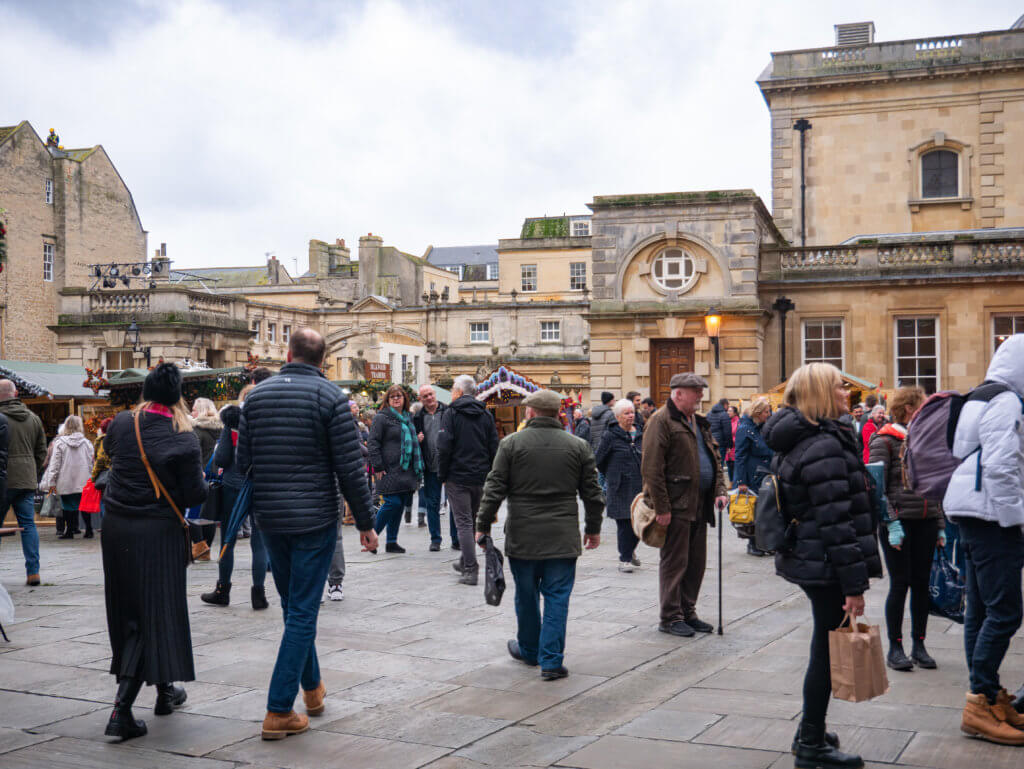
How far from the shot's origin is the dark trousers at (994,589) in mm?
5219

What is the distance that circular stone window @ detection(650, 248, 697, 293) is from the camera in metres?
25.4

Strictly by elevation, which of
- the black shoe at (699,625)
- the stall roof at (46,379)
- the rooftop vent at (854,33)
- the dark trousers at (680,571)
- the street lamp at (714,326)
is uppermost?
the rooftop vent at (854,33)

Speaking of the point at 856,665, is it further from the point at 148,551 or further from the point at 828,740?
the point at 148,551

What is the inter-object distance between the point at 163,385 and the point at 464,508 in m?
5.25

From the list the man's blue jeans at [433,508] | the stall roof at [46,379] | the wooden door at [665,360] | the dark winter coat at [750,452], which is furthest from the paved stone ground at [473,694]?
the wooden door at [665,360]

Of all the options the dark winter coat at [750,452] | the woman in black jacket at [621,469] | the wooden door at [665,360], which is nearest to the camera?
the woman in black jacket at [621,469]

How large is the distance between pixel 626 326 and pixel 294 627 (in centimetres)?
2093

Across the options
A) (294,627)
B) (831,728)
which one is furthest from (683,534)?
(294,627)

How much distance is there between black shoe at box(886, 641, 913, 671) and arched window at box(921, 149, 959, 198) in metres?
28.5

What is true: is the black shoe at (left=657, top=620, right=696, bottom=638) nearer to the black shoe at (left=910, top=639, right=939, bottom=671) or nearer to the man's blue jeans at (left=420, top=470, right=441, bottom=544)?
the black shoe at (left=910, top=639, right=939, bottom=671)

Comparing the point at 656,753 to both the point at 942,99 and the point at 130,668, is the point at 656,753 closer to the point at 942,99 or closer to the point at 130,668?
the point at 130,668

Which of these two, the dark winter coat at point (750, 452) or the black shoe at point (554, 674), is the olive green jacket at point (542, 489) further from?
the dark winter coat at point (750, 452)

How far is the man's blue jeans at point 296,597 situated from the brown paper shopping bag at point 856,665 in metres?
2.55

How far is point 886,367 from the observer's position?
25.5 metres
